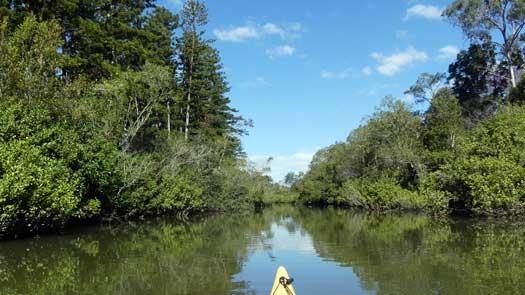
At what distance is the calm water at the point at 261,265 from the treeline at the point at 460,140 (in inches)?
291

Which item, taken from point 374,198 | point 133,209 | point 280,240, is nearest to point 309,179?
point 374,198

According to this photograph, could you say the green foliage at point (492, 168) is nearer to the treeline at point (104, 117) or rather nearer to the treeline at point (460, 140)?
the treeline at point (460, 140)

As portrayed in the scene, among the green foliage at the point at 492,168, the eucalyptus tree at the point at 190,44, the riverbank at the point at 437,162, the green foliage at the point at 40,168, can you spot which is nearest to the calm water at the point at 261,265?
the green foliage at the point at 40,168

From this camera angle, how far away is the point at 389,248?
1288 centimetres

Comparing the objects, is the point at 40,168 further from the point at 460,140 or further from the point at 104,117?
the point at 460,140

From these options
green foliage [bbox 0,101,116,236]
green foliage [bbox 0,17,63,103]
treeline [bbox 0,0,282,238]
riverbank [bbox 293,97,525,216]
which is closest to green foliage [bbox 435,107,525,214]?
riverbank [bbox 293,97,525,216]

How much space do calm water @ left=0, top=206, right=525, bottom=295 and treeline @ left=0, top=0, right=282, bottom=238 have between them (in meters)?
2.23

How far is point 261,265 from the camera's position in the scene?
10320mm

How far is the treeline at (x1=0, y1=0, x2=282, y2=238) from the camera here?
552 inches

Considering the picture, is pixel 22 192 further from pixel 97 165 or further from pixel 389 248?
pixel 389 248

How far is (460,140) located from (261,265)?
21.9m

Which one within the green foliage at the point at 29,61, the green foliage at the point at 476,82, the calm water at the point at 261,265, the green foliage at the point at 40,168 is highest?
the green foliage at the point at 476,82

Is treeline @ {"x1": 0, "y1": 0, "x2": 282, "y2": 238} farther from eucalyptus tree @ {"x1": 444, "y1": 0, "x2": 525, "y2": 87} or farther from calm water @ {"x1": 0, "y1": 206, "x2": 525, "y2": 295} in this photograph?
eucalyptus tree @ {"x1": 444, "y1": 0, "x2": 525, "y2": 87}

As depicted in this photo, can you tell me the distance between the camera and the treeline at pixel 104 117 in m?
14.0
